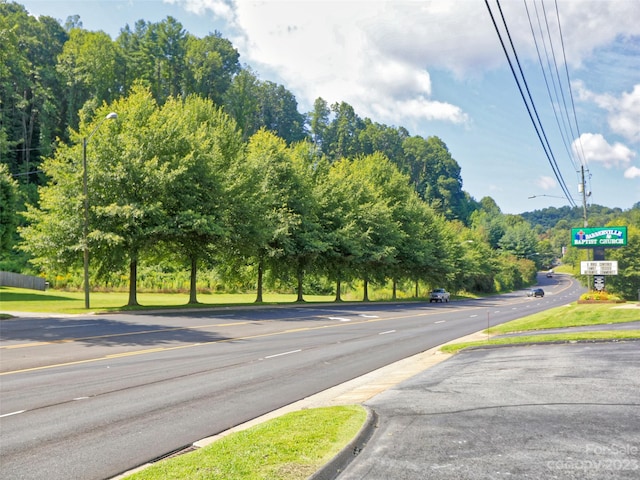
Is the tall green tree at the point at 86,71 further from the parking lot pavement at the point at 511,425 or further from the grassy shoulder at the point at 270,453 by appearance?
the grassy shoulder at the point at 270,453

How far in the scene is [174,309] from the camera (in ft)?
99.8

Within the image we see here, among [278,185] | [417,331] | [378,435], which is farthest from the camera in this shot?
[278,185]

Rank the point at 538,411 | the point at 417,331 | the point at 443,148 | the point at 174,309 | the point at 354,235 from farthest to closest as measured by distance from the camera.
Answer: the point at 443,148
the point at 354,235
the point at 174,309
the point at 417,331
the point at 538,411

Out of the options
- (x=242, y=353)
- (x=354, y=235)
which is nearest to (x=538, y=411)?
(x=242, y=353)

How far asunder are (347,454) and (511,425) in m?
2.43

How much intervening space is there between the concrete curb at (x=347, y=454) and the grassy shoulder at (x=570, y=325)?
33.5ft

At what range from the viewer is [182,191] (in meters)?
32.1

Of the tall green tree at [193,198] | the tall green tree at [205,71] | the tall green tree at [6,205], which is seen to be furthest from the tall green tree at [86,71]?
the tall green tree at [193,198]

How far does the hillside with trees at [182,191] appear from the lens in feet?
101

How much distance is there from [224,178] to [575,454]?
32545 millimetres

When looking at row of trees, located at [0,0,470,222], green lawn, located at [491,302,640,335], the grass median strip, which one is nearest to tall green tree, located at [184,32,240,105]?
row of trees, located at [0,0,470,222]

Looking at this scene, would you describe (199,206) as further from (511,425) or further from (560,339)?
(511,425)

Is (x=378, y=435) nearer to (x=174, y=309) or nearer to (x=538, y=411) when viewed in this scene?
(x=538, y=411)

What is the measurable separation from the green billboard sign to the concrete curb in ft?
131
